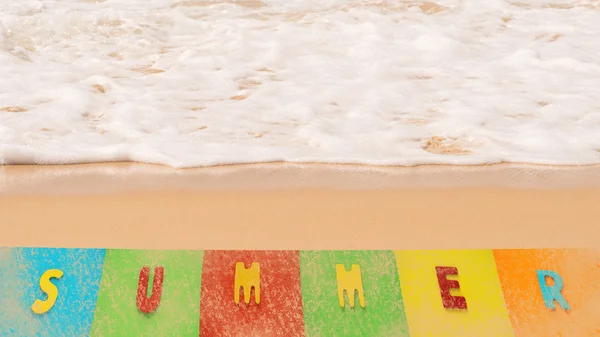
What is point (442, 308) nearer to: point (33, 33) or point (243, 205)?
point (243, 205)

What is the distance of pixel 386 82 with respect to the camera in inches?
101

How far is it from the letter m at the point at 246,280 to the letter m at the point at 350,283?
294 mm

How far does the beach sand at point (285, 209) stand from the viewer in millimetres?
1546

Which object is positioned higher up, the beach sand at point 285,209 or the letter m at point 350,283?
the beach sand at point 285,209

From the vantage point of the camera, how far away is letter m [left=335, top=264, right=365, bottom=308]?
1.82 meters

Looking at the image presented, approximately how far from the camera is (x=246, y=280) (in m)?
1.86

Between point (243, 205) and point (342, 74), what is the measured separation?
1296mm

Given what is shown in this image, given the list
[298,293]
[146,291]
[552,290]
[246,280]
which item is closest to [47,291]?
[146,291]

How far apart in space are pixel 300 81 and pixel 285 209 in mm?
1139

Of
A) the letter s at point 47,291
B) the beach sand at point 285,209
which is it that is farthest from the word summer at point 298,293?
the beach sand at point 285,209

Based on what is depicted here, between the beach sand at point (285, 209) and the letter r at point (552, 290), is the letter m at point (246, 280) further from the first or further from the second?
the letter r at point (552, 290)

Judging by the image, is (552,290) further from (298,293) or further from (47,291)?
(47,291)

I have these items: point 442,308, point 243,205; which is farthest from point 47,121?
point 442,308

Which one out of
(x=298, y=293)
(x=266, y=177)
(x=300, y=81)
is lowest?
(x=298, y=293)
